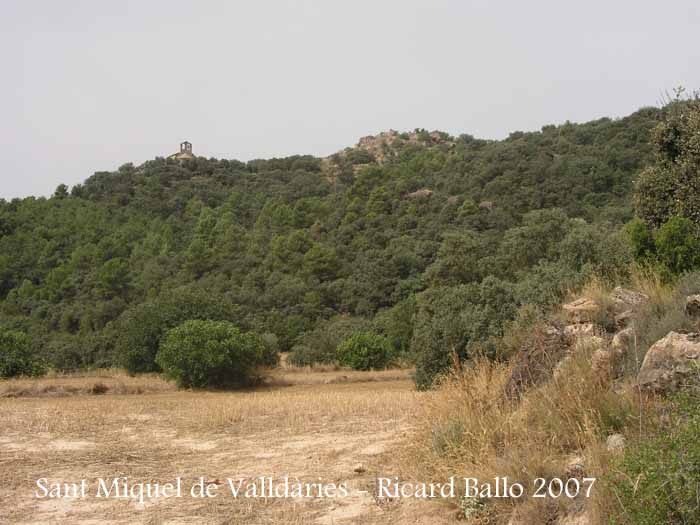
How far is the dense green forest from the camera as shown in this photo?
3034 cm

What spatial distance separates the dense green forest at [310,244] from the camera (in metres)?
30.3

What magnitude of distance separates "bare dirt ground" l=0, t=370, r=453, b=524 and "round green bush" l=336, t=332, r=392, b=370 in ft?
49.0

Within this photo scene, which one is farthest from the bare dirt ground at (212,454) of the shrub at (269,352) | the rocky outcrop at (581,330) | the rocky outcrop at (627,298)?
the shrub at (269,352)

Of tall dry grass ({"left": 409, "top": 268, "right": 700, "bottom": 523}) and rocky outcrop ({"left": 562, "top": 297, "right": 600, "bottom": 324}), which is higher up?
rocky outcrop ({"left": 562, "top": 297, "right": 600, "bottom": 324})

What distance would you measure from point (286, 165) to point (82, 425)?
70.5 metres

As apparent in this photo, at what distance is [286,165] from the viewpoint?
3159 inches

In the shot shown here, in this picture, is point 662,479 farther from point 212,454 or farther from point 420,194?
point 420,194

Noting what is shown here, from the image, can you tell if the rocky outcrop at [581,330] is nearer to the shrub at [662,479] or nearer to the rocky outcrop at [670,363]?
the rocky outcrop at [670,363]

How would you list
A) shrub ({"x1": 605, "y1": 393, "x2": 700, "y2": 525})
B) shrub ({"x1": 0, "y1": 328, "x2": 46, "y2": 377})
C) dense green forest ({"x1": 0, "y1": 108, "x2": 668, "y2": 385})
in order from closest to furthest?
1. shrub ({"x1": 605, "y1": 393, "x2": 700, "y2": 525})
2. shrub ({"x1": 0, "y1": 328, "x2": 46, "y2": 377})
3. dense green forest ({"x1": 0, "y1": 108, "x2": 668, "y2": 385})

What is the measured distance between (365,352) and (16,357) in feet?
45.8

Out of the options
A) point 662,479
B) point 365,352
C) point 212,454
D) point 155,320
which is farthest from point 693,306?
point 155,320

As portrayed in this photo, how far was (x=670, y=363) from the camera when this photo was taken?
600cm

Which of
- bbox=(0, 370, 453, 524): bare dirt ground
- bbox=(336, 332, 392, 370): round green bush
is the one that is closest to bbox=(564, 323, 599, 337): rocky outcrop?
bbox=(0, 370, 453, 524): bare dirt ground

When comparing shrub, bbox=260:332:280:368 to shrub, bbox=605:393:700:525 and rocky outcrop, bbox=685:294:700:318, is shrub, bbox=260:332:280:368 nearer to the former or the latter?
rocky outcrop, bbox=685:294:700:318
